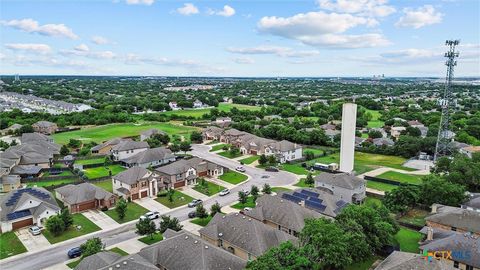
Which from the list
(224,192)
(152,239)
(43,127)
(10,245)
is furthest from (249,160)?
(43,127)

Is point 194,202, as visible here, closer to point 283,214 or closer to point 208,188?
point 208,188

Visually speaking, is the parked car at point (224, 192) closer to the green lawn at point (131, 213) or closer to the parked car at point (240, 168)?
the green lawn at point (131, 213)

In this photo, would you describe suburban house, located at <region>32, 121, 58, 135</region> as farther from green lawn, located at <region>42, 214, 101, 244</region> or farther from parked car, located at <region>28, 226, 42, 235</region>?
parked car, located at <region>28, 226, 42, 235</region>

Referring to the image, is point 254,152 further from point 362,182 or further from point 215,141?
point 362,182

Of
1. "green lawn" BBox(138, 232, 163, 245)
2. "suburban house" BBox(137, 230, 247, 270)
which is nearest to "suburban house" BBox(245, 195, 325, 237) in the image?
"suburban house" BBox(137, 230, 247, 270)

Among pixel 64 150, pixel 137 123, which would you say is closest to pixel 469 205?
pixel 64 150
